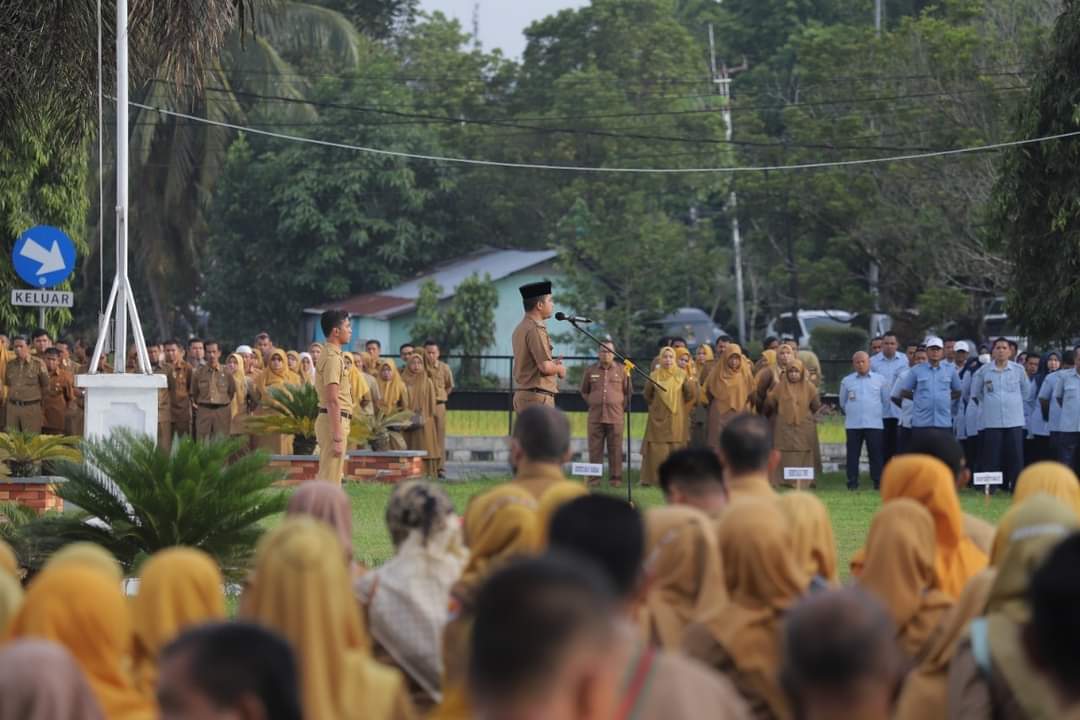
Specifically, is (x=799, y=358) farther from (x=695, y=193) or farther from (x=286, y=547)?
(x=695, y=193)

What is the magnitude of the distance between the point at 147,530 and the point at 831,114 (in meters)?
33.5

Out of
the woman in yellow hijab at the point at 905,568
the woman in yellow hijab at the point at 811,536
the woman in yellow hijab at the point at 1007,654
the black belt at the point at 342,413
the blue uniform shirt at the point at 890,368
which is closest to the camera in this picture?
the woman in yellow hijab at the point at 1007,654

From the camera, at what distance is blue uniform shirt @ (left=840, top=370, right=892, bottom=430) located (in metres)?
23.2

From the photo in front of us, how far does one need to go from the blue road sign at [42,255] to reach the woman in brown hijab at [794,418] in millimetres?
9889

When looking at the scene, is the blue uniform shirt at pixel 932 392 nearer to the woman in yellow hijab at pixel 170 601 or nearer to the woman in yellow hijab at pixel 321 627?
the woman in yellow hijab at pixel 170 601

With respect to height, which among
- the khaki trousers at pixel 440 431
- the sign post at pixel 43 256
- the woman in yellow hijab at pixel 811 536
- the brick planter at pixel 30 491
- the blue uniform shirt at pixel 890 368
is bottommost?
the brick planter at pixel 30 491

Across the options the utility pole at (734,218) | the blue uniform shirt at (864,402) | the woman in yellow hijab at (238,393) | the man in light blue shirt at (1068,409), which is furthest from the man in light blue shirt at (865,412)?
the utility pole at (734,218)

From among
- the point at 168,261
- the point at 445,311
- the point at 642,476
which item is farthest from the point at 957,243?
the point at 168,261

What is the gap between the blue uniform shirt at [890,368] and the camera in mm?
23672

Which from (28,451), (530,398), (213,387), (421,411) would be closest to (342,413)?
(530,398)

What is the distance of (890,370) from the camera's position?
23906 mm

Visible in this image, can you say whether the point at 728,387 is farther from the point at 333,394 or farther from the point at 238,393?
the point at 333,394

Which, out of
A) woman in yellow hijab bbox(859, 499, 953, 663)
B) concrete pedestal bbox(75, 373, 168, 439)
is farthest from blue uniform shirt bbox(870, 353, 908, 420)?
→ woman in yellow hijab bbox(859, 499, 953, 663)

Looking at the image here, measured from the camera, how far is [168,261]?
148ft
